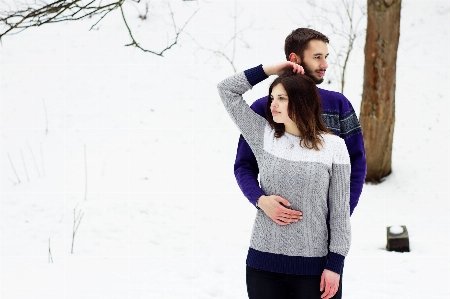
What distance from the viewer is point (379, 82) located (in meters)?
6.73

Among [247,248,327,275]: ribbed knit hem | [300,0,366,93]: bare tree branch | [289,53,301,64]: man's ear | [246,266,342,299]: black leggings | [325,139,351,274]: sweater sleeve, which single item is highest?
[300,0,366,93]: bare tree branch

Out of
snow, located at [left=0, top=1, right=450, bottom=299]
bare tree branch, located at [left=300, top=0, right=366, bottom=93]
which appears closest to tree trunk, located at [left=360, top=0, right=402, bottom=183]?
snow, located at [left=0, top=1, right=450, bottom=299]

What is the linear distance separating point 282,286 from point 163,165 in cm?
551

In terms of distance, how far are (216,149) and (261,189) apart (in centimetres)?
577

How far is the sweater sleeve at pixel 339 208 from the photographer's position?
211 centimetres

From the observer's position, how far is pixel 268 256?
2.14m

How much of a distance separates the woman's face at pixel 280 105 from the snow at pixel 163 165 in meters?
2.59

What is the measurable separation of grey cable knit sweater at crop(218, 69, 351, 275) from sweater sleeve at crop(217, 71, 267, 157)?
0.43ft

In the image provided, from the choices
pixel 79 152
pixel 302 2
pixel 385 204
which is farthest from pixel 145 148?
pixel 302 2

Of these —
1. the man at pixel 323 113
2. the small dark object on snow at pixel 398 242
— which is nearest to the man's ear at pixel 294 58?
the man at pixel 323 113

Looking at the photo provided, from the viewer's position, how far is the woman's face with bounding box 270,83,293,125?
214 centimetres

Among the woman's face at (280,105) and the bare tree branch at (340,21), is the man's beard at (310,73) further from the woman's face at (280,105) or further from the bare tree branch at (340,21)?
the bare tree branch at (340,21)

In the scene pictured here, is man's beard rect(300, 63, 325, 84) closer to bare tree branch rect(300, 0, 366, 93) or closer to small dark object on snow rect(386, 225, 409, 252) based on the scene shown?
small dark object on snow rect(386, 225, 409, 252)

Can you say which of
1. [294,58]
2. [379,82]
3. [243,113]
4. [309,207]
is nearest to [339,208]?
[309,207]
